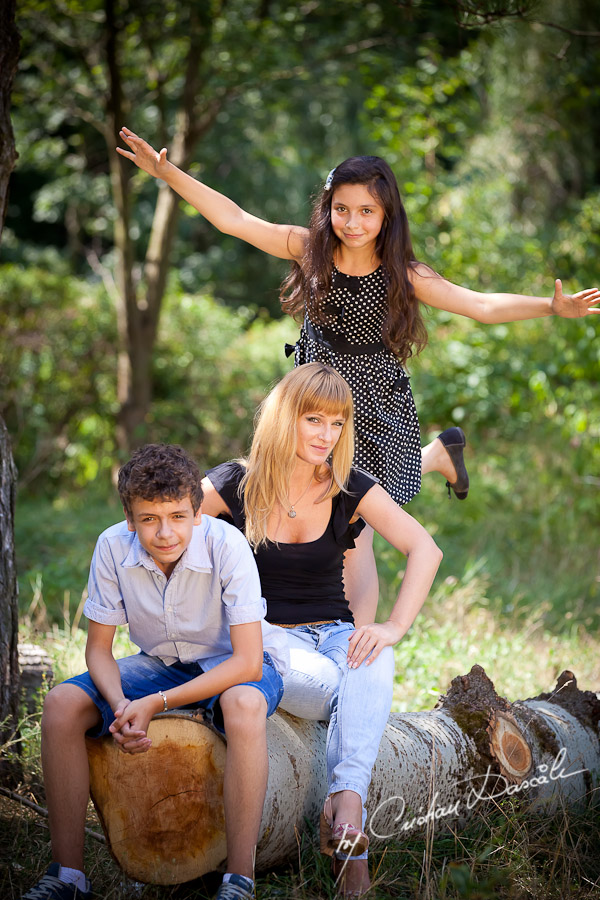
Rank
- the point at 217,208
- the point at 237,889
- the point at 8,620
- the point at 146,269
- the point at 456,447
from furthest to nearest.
Result: the point at 146,269
the point at 456,447
the point at 217,208
the point at 8,620
the point at 237,889

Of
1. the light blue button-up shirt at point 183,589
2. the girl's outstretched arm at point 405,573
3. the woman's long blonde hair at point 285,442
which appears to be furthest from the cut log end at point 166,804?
the woman's long blonde hair at point 285,442

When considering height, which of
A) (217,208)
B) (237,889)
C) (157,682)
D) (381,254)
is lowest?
(237,889)

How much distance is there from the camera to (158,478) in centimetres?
204

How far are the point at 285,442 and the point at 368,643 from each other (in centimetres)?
63

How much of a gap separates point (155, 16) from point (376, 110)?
190cm

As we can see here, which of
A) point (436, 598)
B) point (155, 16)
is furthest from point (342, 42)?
point (436, 598)

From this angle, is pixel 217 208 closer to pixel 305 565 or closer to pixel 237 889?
pixel 305 565

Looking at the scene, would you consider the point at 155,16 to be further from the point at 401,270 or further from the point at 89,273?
the point at 89,273

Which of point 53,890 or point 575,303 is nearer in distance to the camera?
point 53,890

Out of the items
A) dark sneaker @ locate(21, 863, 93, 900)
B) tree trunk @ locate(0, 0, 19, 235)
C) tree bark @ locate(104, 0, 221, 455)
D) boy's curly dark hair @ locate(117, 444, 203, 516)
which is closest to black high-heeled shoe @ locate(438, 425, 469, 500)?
boy's curly dark hair @ locate(117, 444, 203, 516)

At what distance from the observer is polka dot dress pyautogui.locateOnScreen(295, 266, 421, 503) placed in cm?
297

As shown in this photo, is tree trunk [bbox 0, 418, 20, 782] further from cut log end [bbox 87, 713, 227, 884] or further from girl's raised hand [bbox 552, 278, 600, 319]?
girl's raised hand [bbox 552, 278, 600, 319]

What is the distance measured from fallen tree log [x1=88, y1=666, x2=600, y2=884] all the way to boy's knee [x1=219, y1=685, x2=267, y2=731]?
0.29ft

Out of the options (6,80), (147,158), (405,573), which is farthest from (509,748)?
(6,80)
